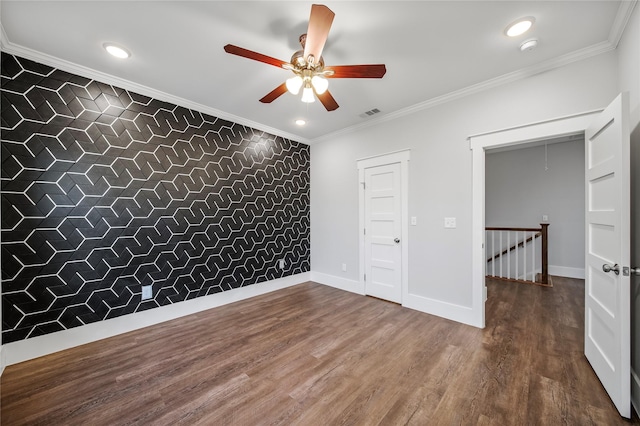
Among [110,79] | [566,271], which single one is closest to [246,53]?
[110,79]

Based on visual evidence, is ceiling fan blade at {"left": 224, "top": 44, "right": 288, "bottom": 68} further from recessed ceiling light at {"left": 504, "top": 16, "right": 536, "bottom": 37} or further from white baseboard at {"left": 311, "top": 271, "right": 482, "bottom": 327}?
white baseboard at {"left": 311, "top": 271, "right": 482, "bottom": 327}

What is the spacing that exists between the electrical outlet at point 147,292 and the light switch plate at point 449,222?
3.62 m

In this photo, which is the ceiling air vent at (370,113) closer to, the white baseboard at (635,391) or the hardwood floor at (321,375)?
the hardwood floor at (321,375)

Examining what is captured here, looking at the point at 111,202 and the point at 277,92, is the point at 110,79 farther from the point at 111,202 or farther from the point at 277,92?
the point at 277,92

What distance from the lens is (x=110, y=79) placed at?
2.64 meters

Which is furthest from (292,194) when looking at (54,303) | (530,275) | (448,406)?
(530,275)

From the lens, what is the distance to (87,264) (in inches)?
98.8

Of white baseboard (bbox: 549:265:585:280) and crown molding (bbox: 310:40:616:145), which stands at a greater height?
crown molding (bbox: 310:40:616:145)

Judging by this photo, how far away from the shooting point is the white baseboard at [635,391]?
1589mm

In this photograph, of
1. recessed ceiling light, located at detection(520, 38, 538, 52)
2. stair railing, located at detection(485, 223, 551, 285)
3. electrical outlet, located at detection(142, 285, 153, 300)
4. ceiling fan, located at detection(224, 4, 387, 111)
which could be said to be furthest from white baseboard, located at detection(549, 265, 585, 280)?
electrical outlet, located at detection(142, 285, 153, 300)

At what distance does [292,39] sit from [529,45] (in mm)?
2012

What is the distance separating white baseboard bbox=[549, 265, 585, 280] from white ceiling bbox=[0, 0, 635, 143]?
460cm

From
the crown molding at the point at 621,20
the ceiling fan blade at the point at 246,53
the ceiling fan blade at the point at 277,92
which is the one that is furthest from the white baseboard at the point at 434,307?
the ceiling fan blade at the point at 246,53

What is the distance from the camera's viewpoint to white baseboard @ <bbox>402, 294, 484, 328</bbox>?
2.90 meters
